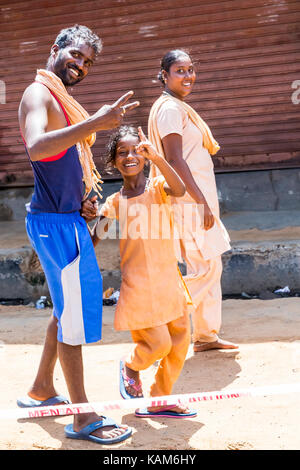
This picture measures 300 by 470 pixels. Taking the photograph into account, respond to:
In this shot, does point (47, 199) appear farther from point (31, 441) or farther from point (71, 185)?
point (31, 441)

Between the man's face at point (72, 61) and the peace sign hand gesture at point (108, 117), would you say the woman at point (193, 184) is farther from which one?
the peace sign hand gesture at point (108, 117)

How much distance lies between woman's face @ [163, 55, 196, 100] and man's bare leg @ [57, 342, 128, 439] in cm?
188

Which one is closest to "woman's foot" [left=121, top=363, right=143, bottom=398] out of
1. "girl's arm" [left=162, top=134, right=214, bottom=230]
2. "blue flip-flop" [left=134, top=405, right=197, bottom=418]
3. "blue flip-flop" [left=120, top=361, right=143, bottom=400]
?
"blue flip-flop" [left=120, top=361, right=143, bottom=400]

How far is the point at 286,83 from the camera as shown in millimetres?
7188

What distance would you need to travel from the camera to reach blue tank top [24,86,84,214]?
9.75 feet

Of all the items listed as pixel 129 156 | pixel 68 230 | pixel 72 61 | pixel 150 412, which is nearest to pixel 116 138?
pixel 129 156

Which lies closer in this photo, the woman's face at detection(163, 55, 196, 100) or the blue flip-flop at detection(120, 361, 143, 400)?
the blue flip-flop at detection(120, 361, 143, 400)

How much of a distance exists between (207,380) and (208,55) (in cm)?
448


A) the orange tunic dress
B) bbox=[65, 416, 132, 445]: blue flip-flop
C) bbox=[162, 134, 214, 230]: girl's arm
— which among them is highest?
bbox=[162, 134, 214, 230]: girl's arm

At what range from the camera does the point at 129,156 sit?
3.25m

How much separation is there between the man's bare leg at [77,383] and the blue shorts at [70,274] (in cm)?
7

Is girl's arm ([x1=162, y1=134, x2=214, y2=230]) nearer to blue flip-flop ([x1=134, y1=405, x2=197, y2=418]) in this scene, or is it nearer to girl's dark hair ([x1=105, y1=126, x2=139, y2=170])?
girl's dark hair ([x1=105, y1=126, x2=139, y2=170])

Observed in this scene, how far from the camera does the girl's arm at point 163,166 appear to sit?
307cm

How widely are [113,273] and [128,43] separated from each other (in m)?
2.83
